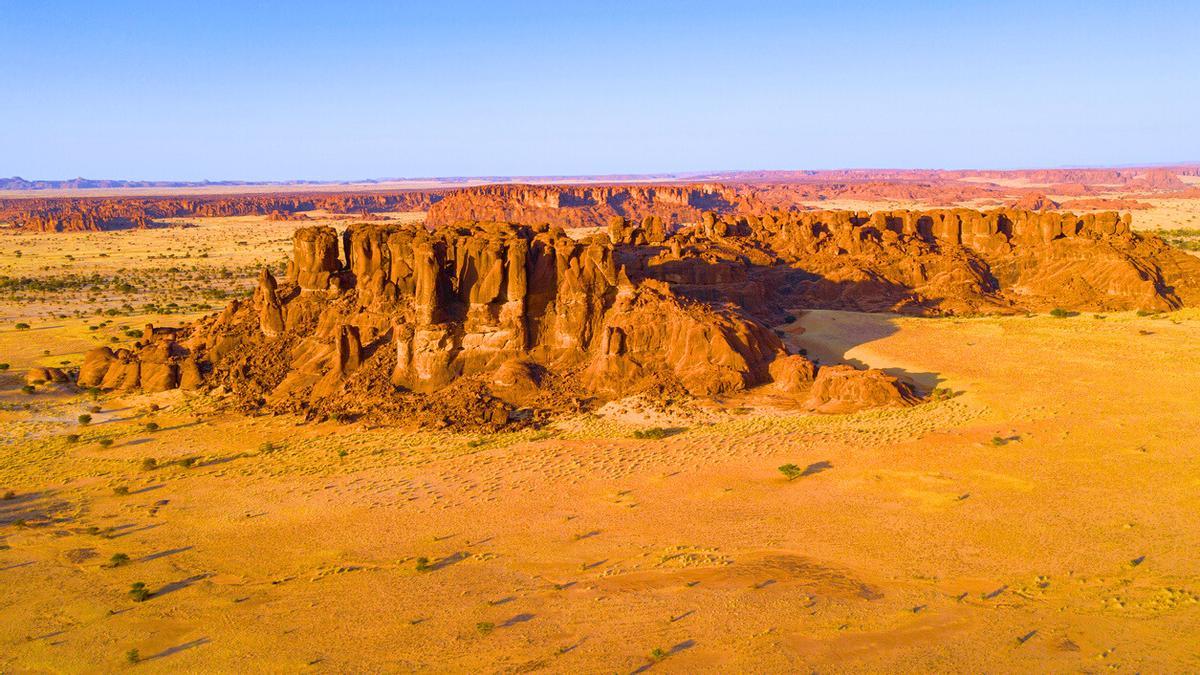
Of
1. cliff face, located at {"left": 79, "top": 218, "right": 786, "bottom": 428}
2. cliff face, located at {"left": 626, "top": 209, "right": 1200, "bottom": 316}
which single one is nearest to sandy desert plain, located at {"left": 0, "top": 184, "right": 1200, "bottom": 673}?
cliff face, located at {"left": 79, "top": 218, "right": 786, "bottom": 428}

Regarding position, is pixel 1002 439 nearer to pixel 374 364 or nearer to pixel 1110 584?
pixel 1110 584

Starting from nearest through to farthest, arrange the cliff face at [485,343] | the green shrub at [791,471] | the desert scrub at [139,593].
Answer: the desert scrub at [139,593]
the green shrub at [791,471]
the cliff face at [485,343]

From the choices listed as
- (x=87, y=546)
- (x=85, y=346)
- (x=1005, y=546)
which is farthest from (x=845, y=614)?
(x=85, y=346)

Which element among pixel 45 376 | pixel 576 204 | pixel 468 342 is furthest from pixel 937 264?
pixel 576 204

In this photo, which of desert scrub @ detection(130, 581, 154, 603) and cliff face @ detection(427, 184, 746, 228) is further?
cliff face @ detection(427, 184, 746, 228)

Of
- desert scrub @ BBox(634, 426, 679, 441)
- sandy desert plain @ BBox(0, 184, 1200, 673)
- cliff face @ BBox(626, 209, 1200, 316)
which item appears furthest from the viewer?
cliff face @ BBox(626, 209, 1200, 316)

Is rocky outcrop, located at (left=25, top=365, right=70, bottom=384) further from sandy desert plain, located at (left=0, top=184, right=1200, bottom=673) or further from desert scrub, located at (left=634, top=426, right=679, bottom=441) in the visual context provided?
desert scrub, located at (left=634, top=426, right=679, bottom=441)

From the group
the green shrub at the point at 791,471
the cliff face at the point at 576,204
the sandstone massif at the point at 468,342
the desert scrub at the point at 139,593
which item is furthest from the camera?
the cliff face at the point at 576,204

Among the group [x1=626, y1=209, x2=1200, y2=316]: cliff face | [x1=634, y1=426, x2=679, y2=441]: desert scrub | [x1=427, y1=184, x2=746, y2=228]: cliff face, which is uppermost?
[x1=427, y1=184, x2=746, y2=228]: cliff face

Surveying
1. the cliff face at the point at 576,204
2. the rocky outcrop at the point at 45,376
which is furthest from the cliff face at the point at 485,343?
the cliff face at the point at 576,204

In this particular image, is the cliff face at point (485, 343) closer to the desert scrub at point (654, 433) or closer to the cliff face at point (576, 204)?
the desert scrub at point (654, 433)
